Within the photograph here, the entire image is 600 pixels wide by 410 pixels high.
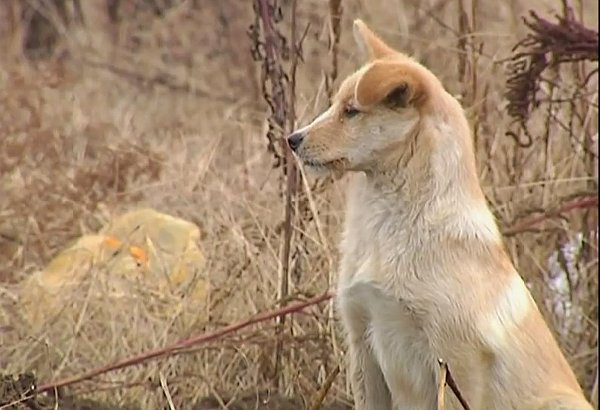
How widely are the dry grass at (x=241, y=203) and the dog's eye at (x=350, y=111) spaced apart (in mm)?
1244

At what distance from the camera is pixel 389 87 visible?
3.71 m

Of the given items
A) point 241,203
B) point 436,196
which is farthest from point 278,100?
point 436,196

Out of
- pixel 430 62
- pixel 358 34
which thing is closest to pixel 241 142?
A: pixel 430 62

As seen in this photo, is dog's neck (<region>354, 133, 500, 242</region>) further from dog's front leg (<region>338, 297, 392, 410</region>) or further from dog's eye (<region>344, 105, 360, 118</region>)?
dog's front leg (<region>338, 297, 392, 410</region>)

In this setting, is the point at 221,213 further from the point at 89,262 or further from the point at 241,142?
the point at 241,142

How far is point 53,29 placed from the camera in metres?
10.6

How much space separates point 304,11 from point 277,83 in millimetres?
3321

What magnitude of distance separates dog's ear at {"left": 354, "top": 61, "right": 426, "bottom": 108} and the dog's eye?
0.03 m

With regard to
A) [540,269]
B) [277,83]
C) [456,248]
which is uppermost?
[277,83]

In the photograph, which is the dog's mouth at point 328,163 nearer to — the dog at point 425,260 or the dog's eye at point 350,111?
the dog at point 425,260

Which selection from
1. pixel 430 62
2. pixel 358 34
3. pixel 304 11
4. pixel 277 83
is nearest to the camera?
pixel 358 34

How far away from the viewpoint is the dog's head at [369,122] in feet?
12.2

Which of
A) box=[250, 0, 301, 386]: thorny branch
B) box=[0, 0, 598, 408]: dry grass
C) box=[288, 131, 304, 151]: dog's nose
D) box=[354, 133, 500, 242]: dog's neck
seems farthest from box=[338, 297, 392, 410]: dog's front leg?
box=[250, 0, 301, 386]: thorny branch

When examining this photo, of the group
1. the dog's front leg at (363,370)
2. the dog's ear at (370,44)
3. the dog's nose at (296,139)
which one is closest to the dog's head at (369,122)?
the dog's nose at (296,139)
